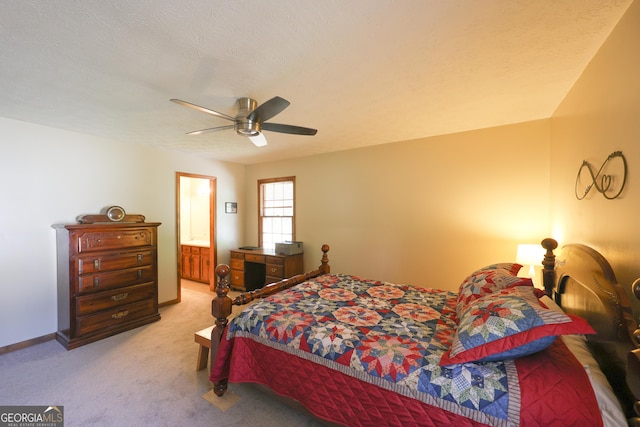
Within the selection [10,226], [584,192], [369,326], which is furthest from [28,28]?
[584,192]

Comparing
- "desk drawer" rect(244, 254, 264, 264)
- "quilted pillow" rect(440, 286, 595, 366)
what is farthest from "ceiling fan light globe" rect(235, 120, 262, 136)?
"desk drawer" rect(244, 254, 264, 264)

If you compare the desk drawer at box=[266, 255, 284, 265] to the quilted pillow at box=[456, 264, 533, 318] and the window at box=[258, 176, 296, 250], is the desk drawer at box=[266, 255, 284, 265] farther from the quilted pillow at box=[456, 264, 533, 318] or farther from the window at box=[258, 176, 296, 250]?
the quilted pillow at box=[456, 264, 533, 318]

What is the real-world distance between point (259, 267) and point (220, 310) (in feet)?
9.82

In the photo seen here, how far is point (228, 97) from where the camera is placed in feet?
7.16

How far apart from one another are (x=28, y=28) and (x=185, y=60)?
29.8 inches

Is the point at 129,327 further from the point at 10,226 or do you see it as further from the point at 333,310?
the point at 333,310

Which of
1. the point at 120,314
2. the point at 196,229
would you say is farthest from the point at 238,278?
the point at 196,229

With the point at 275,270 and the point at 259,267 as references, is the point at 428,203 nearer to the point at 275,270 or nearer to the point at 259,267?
the point at 275,270

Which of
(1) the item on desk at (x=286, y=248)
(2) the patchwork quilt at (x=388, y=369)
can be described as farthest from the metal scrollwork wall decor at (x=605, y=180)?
(1) the item on desk at (x=286, y=248)

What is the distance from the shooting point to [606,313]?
1.25 metres

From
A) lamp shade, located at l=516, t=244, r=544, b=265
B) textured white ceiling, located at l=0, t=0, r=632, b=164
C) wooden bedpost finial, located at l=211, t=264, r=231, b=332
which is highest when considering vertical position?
textured white ceiling, located at l=0, t=0, r=632, b=164

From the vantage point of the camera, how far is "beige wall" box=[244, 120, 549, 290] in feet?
9.52

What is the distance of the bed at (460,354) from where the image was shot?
109cm

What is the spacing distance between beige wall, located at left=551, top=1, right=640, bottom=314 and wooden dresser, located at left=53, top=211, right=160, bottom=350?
4.36m
